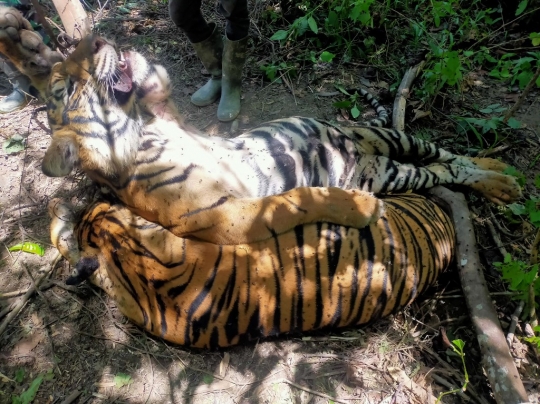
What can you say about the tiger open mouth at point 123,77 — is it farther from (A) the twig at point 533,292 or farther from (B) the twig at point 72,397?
(A) the twig at point 533,292

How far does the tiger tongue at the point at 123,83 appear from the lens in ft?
7.67

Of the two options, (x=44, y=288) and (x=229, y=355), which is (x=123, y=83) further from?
(x=229, y=355)

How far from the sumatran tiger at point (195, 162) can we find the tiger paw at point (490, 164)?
23 mm

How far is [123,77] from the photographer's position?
2.38 meters

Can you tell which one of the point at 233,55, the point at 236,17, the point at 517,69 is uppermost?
the point at 236,17

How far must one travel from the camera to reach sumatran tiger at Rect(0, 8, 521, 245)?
2152 millimetres

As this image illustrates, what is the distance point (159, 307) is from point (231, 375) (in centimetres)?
52

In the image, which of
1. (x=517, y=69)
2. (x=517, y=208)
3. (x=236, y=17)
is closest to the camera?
(x=517, y=208)

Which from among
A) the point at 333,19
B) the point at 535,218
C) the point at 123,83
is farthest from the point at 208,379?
the point at 333,19

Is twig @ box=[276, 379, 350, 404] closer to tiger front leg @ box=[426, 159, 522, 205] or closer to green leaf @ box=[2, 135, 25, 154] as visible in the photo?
tiger front leg @ box=[426, 159, 522, 205]

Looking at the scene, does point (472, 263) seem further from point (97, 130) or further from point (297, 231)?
point (97, 130)

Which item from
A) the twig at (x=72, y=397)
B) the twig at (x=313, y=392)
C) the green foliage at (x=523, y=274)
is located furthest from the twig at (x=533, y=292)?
the twig at (x=72, y=397)

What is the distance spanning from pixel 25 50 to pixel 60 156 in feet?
3.10

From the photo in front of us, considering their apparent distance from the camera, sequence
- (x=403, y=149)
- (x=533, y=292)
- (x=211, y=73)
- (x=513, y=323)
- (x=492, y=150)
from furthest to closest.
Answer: (x=211, y=73), (x=492, y=150), (x=403, y=149), (x=513, y=323), (x=533, y=292)
